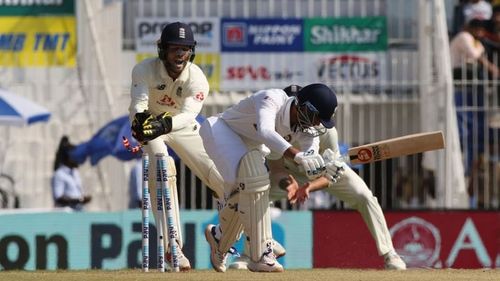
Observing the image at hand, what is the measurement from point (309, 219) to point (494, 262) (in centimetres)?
224

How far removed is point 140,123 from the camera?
11664 mm

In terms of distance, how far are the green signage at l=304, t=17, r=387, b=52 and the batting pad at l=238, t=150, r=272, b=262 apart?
9392 mm

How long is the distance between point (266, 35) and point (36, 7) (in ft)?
10.5

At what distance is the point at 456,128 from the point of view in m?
19.2

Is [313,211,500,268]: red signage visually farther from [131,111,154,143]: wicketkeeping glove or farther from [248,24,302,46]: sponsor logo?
[131,111,154,143]: wicketkeeping glove

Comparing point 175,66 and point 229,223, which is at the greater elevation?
point 175,66

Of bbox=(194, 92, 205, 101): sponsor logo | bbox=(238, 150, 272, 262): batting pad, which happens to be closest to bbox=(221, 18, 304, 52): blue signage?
bbox=(194, 92, 205, 101): sponsor logo

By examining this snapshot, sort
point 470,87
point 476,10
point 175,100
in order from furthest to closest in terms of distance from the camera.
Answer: point 476,10
point 470,87
point 175,100

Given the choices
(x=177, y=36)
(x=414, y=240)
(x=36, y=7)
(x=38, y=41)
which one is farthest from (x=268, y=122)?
(x=36, y=7)

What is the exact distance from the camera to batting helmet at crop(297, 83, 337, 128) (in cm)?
1107

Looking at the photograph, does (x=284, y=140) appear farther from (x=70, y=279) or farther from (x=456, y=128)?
(x=456, y=128)

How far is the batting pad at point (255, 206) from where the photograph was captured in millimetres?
11062

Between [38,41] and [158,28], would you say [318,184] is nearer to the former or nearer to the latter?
[158,28]

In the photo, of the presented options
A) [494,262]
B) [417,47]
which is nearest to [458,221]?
[494,262]
